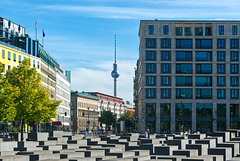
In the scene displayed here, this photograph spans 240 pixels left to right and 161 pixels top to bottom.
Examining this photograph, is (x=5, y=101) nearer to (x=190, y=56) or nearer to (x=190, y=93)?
(x=190, y=93)

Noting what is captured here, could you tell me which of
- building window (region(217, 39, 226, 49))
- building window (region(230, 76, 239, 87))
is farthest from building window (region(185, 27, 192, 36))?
building window (region(230, 76, 239, 87))

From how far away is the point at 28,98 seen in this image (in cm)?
5800

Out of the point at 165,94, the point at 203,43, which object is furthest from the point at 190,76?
the point at 203,43

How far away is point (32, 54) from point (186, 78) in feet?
111

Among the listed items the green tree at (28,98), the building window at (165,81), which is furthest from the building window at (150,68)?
the green tree at (28,98)

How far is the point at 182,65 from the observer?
105 meters

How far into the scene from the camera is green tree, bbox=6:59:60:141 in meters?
58.2

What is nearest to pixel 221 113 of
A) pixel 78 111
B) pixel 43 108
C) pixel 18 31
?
pixel 43 108

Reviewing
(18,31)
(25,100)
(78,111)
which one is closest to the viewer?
(25,100)

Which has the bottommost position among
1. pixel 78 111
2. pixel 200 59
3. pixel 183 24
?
pixel 78 111

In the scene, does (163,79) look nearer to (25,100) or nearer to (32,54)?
(32,54)

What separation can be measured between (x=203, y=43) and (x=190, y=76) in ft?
25.4

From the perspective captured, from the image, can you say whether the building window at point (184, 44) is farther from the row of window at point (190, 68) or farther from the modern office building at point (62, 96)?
the modern office building at point (62, 96)

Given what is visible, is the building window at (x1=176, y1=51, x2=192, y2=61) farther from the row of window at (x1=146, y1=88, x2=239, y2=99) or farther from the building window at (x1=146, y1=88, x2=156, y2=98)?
the building window at (x1=146, y1=88, x2=156, y2=98)
